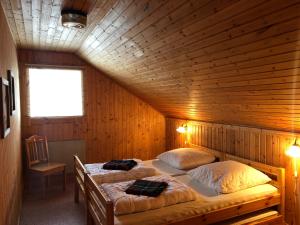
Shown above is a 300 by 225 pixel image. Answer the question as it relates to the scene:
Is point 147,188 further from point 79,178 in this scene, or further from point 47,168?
point 47,168

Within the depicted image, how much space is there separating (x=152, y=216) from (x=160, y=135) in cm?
336

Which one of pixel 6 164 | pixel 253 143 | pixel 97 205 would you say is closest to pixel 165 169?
pixel 253 143

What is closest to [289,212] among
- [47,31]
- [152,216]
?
[152,216]

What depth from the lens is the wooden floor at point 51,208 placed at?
10.7 ft

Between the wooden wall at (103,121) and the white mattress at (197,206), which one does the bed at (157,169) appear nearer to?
the white mattress at (197,206)

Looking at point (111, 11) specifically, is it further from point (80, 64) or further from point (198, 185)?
point (80, 64)

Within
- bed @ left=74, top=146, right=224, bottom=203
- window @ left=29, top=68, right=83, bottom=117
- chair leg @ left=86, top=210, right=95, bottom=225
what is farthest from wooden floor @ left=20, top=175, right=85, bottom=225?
window @ left=29, top=68, right=83, bottom=117

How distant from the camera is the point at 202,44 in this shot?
224cm

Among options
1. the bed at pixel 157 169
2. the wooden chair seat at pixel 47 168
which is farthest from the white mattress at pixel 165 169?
the wooden chair seat at pixel 47 168

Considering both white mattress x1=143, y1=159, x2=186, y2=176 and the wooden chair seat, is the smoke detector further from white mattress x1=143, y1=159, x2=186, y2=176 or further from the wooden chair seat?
the wooden chair seat

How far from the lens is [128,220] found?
2119 millimetres

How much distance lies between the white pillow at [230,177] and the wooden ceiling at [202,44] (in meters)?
0.59

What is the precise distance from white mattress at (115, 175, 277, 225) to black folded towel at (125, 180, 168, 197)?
0.60ft

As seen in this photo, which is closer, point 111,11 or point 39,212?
point 111,11
